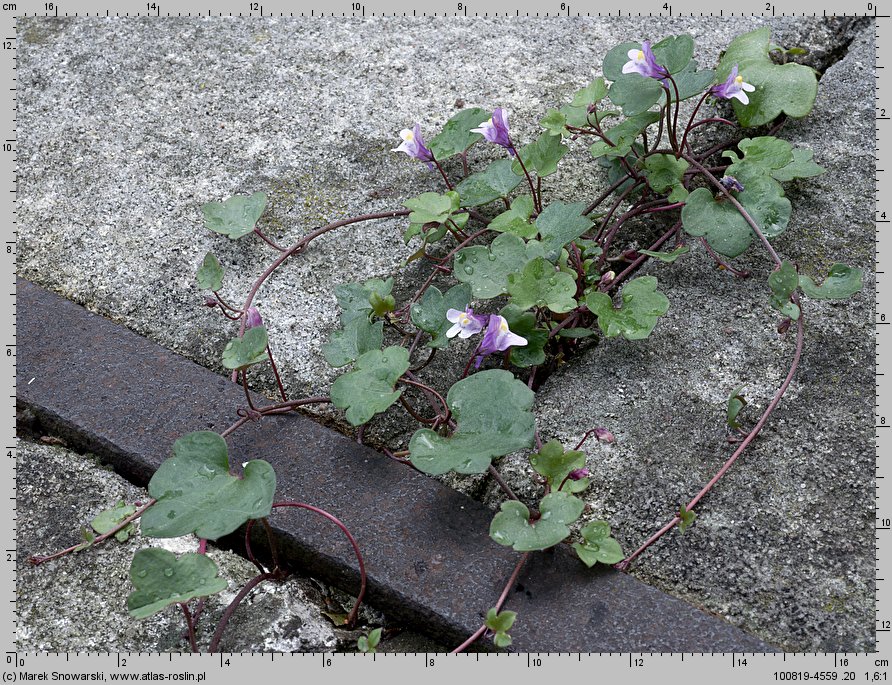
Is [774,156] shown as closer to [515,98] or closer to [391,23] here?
[515,98]

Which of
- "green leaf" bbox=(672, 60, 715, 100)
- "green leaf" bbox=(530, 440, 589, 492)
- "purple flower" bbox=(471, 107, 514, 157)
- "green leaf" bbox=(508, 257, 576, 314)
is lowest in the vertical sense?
"green leaf" bbox=(530, 440, 589, 492)

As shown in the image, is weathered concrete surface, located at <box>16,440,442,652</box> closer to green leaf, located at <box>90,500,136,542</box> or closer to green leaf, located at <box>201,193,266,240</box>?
green leaf, located at <box>90,500,136,542</box>

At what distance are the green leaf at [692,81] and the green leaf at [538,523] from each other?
878mm

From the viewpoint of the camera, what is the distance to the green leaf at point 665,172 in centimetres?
181

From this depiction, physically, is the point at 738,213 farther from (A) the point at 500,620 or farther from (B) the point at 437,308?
(A) the point at 500,620

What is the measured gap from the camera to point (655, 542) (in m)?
1.44

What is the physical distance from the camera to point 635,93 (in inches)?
70.3

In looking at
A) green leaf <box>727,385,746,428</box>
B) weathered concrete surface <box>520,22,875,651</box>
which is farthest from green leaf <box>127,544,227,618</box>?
green leaf <box>727,385,746,428</box>

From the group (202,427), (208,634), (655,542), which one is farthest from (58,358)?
(655,542)

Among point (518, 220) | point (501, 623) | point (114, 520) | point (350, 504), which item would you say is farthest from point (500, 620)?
point (518, 220)

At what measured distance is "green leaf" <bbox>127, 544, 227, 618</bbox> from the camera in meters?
1.27

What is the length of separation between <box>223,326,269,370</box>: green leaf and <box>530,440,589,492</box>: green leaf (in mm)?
485

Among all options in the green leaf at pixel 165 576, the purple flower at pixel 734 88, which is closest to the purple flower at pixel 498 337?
the green leaf at pixel 165 576

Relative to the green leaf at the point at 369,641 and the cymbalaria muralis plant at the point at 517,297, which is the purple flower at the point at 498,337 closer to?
the cymbalaria muralis plant at the point at 517,297
